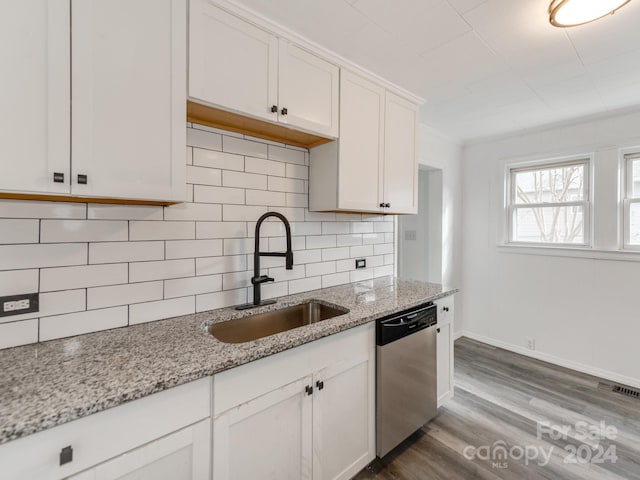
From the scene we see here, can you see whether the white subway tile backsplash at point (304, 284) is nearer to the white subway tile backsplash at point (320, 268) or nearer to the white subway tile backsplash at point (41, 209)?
the white subway tile backsplash at point (320, 268)

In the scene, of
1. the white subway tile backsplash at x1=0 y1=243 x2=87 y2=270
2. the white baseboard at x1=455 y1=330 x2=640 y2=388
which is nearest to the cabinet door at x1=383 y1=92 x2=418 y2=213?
the white subway tile backsplash at x1=0 y1=243 x2=87 y2=270

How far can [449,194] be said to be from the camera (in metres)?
3.46

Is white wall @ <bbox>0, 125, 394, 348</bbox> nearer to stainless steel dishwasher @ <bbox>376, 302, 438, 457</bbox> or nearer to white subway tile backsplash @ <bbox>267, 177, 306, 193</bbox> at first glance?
white subway tile backsplash @ <bbox>267, 177, 306, 193</bbox>

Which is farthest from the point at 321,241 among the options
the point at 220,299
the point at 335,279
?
the point at 220,299

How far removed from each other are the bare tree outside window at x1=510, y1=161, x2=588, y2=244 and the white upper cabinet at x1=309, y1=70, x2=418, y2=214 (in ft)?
5.88

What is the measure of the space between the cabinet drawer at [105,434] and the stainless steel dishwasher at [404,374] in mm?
981

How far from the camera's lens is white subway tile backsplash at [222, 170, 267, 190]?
1669 millimetres

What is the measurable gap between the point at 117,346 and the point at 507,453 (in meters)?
2.27

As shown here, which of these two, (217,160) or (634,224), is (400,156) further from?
(634,224)

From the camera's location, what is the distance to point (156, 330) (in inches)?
51.2

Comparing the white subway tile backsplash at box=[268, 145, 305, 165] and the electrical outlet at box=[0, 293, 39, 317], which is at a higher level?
the white subway tile backsplash at box=[268, 145, 305, 165]

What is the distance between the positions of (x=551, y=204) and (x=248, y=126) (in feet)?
10.5

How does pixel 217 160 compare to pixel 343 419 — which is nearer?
pixel 343 419

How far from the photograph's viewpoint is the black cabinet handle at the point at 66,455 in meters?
0.76
